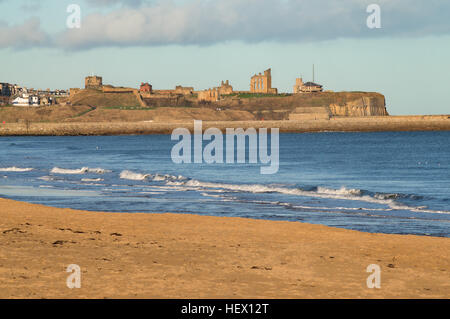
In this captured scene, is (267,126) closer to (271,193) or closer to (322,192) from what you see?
(322,192)

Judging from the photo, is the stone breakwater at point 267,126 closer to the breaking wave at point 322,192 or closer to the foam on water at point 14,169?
the foam on water at point 14,169

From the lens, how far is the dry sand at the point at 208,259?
9.34 meters

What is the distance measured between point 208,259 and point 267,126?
155 m

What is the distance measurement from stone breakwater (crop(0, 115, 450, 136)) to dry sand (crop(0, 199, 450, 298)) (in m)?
144

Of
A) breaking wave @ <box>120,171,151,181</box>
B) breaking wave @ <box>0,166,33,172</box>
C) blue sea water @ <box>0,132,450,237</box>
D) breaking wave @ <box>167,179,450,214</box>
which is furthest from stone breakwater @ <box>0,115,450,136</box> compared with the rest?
breaking wave @ <box>167,179,450,214</box>

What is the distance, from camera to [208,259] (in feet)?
38.9

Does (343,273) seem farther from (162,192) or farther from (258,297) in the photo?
(162,192)

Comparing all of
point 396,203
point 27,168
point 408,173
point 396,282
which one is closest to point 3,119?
point 27,168

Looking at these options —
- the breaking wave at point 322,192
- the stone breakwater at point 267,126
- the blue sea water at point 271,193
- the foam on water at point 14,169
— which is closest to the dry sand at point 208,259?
the blue sea water at point 271,193

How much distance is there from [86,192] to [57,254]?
57.2 feet

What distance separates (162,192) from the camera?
2958 centimetres

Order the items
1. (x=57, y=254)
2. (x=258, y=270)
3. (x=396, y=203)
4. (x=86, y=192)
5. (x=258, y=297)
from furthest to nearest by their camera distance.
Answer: (x=86, y=192) → (x=396, y=203) → (x=57, y=254) → (x=258, y=270) → (x=258, y=297)

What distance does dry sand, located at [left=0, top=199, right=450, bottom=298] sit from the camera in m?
9.34

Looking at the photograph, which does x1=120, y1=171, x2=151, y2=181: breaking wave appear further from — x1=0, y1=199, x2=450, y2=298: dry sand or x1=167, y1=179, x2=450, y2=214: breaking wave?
x1=0, y1=199, x2=450, y2=298: dry sand
